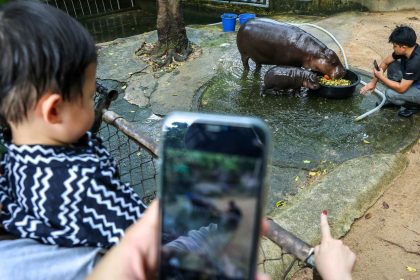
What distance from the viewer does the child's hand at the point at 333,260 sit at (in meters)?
1.20

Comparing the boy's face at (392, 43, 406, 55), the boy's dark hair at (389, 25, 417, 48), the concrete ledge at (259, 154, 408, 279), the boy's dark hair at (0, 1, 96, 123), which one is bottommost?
the concrete ledge at (259, 154, 408, 279)

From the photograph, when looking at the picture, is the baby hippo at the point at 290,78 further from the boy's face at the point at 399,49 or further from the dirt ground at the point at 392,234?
the dirt ground at the point at 392,234

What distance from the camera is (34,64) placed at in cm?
110

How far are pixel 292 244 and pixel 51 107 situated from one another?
3.09 feet

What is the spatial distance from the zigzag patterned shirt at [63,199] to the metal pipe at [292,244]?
57 cm

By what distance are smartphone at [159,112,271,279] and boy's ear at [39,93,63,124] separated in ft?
1.51

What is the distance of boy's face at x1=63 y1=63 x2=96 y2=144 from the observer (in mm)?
1209

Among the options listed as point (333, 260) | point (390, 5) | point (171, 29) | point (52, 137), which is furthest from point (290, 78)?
point (390, 5)

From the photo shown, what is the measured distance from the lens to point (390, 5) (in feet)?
26.1

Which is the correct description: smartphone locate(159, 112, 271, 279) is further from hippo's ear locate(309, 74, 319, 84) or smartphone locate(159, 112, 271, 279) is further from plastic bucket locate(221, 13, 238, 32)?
plastic bucket locate(221, 13, 238, 32)

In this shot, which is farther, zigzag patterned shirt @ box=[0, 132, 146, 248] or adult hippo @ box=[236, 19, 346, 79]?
adult hippo @ box=[236, 19, 346, 79]

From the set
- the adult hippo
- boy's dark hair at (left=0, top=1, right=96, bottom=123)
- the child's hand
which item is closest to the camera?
boy's dark hair at (left=0, top=1, right=96, bottom=123)

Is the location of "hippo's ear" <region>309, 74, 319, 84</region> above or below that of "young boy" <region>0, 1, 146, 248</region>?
below

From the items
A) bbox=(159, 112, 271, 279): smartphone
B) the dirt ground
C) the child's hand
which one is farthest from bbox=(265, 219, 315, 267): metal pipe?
the dirt ground
